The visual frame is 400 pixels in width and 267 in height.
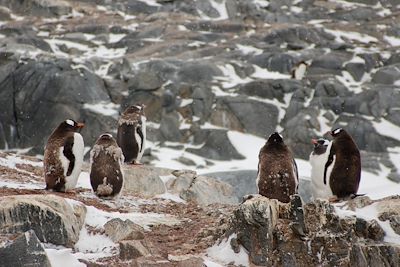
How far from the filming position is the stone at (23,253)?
19.1ft

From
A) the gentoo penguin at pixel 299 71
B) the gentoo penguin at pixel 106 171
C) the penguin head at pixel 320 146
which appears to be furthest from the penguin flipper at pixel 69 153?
the gentoo penguin at pixel 299 71

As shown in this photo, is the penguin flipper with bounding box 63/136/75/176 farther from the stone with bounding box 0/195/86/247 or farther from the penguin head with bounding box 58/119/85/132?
the stone with bounding box 0/195/86/247

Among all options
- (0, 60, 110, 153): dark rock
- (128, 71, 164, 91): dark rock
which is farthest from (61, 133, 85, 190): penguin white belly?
(128, 71, 164, 91): dark rock

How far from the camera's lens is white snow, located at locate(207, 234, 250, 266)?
692 cm

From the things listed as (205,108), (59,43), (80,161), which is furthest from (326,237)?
(59,43)

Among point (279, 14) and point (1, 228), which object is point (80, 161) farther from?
point (279, 14)

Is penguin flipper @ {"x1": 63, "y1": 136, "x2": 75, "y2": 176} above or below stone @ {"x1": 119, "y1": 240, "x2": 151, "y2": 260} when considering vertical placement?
below

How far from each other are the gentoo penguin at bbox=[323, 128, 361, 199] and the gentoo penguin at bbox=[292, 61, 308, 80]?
25.4 metres

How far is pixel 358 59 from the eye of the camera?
36.8 m

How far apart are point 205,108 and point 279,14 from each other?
21765 millimetres

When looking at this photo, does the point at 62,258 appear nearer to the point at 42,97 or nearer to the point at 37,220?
the point at 37,220

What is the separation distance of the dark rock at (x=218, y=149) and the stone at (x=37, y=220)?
20.4 metres

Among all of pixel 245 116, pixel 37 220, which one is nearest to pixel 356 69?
pixel 245 116

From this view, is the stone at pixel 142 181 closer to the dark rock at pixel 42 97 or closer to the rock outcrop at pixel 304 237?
the rock outcrop at pixel 304 237
